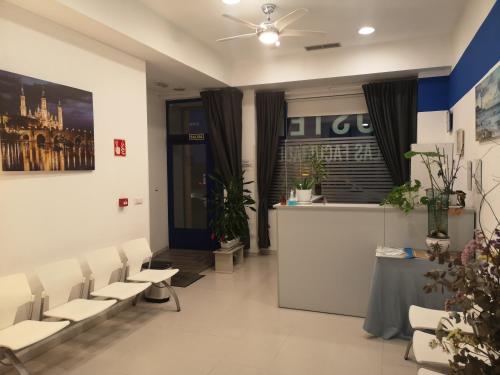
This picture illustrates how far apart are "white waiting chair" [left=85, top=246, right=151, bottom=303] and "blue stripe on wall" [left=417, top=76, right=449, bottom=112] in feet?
15.1

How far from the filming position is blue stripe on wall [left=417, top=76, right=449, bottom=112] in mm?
5414

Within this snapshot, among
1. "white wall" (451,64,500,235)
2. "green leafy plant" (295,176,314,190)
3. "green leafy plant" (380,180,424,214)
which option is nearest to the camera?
"white wall" (451,64,500,235)

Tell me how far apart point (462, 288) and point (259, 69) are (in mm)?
5366

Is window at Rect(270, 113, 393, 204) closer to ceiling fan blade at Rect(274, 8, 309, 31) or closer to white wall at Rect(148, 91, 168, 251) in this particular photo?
white wall at Rect(148, 91, 168, 251)

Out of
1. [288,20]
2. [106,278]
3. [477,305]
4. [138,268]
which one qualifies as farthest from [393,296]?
[288,20]

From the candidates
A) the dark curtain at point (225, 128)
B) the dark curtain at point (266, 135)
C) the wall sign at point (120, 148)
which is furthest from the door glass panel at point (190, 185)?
the wall sign at point (120, 148)

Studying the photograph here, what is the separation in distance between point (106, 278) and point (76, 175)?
1.08 metres

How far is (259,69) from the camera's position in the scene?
20.0 ft

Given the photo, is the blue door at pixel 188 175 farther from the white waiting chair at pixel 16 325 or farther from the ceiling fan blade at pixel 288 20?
the white waiting chair at pixel 16 325

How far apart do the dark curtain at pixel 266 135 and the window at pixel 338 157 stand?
0.21 m

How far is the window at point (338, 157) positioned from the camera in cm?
618

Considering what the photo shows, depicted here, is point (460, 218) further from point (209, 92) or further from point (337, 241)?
point (209, 92)

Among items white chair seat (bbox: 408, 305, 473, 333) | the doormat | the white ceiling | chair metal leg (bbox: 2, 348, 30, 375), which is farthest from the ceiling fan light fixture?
chair metal leg (bbox: 2, 348, 30, 375)

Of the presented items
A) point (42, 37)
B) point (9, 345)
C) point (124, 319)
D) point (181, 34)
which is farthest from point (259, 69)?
point (9, 345)
